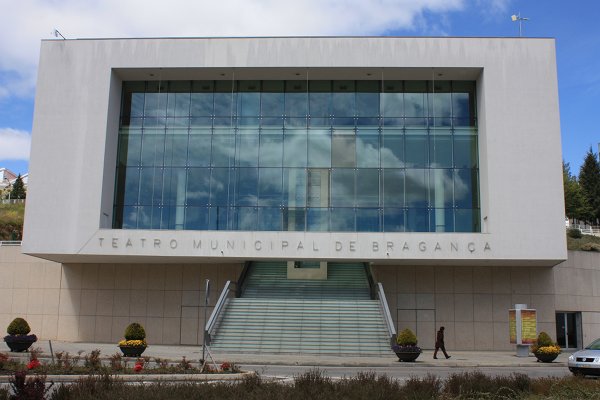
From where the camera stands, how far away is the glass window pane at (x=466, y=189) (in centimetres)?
3572

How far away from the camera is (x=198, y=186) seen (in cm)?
3625

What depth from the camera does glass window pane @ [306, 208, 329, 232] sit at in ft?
116

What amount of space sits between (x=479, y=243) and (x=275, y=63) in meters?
14.0

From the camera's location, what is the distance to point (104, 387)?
11.3 metres

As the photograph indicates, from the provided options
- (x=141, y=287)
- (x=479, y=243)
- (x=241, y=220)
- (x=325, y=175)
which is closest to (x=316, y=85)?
(x=325, y=175)

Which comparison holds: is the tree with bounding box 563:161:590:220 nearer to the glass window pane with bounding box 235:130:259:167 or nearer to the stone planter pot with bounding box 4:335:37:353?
the glass window pane with bounding box 235:130:259:167

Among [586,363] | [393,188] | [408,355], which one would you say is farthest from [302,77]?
[586,363]

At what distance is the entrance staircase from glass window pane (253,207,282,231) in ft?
10.7

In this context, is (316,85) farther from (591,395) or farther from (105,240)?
(591,395)

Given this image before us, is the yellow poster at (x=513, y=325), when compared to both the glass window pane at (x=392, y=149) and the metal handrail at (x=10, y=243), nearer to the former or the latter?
the glass window pane at (x=392, y=149)

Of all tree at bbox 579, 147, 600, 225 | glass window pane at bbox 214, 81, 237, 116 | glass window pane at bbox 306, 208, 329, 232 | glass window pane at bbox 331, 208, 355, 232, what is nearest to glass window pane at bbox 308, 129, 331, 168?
glass window pane at bbox 306, 208, 329, 232

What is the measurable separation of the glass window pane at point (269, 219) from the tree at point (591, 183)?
→ 203 feet

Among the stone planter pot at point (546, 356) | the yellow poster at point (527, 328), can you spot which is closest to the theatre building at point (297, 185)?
the yellow poster at point (527, 328)

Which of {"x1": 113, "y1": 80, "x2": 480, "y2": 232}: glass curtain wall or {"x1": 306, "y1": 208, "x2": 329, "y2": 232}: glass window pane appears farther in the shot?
{"x1": 113, "y1": 80, "x2": 480, "y2": 232}: glass curtain wall
